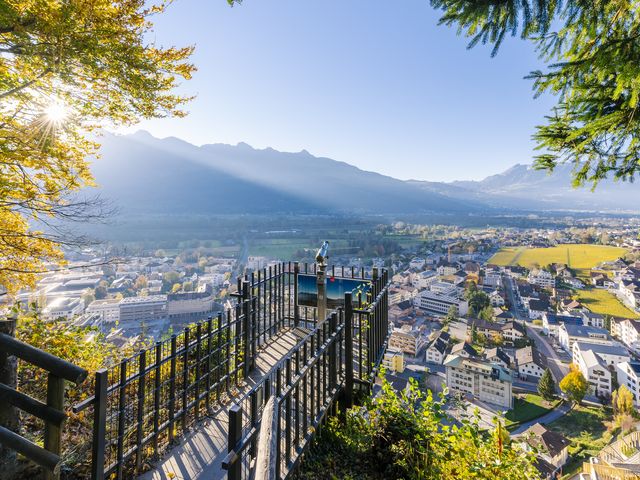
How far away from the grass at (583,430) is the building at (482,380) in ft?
8.11

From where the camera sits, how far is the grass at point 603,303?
31592 mm

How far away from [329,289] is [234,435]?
368 cm

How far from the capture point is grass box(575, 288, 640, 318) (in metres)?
31.6

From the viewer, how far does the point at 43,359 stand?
1476 millimetres

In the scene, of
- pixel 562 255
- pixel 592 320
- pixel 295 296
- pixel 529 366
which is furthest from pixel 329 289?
pixel 562 255

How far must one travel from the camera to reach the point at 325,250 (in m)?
4.91

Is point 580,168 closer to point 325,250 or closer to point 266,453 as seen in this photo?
point 325,250

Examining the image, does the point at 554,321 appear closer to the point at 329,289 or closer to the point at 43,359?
the point at 329,289

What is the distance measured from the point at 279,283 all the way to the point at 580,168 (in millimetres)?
4661

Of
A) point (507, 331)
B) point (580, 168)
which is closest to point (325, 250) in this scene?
point (580, 168)

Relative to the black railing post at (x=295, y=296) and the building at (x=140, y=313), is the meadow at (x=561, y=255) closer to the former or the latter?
the building at (x=140, y=313)

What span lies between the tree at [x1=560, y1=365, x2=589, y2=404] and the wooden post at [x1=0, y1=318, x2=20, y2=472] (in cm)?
2458

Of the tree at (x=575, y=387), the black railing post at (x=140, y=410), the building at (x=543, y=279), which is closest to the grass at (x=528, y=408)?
the tree at (x=575, y=387)

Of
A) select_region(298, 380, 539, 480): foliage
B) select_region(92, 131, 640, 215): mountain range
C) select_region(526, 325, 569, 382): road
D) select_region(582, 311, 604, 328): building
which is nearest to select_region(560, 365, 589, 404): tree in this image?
select_region(526, 325, 569, 382): road
